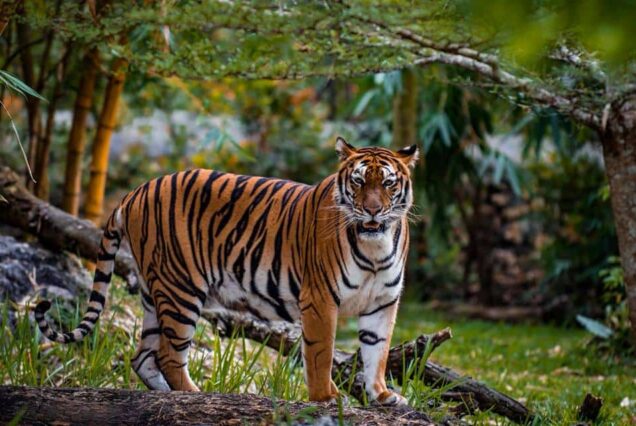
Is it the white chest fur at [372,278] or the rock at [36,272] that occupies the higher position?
the white chest fur at [372,278]

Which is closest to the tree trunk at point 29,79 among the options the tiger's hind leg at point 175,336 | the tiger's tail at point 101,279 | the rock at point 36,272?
the rock at point 36,272

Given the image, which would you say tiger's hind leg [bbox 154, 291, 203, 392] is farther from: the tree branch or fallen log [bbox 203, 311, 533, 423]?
the tree branch

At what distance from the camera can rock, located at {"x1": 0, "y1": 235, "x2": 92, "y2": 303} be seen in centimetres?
566

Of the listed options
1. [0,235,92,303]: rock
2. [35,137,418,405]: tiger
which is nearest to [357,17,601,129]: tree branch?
[35,137,418,405]: tiger

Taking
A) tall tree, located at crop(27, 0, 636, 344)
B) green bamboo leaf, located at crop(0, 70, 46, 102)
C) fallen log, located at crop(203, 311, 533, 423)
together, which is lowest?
fallen log, located at crop(203, 311, 533, 423)

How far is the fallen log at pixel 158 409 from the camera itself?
3164 mm

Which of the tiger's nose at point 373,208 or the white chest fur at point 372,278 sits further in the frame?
the white chest fur at point 372,278

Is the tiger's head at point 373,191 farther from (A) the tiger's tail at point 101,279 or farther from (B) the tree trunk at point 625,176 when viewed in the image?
(B) the tree trunk at point 625,176

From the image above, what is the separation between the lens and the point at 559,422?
451 centimetres

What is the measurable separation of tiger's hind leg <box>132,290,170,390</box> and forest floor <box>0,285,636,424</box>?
0.07 meters

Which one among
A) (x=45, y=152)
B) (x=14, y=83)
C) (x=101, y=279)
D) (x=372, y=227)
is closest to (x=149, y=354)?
(x=101, y=279)

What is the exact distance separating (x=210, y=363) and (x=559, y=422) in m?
2.20

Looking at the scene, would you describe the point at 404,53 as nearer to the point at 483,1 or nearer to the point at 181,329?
the point at 181,329

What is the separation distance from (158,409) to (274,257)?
4.27ft
